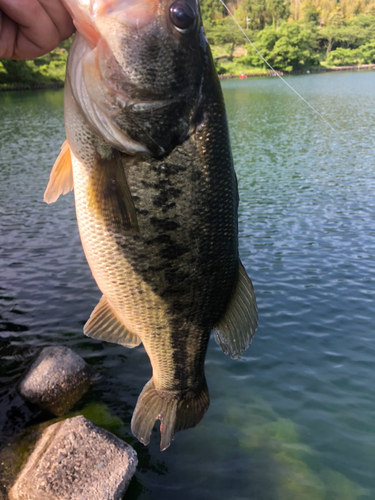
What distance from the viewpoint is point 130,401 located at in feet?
20.7

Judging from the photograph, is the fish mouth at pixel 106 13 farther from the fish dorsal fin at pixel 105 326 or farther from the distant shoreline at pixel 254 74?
the distant shoreline at pixel 254 74

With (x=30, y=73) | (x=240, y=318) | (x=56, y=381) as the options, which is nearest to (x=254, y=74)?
(x=30, y=73)

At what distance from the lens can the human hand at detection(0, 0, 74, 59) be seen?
1.85 m

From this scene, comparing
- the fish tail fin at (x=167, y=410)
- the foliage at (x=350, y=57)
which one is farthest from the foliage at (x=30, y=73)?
the foliage at (x=350, y=57)

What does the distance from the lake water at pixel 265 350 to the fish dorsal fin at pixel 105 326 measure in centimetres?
336

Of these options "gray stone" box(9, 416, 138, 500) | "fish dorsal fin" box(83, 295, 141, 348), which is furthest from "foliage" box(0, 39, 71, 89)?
"fish dorsal fin" box(83, 295, 141, 348)

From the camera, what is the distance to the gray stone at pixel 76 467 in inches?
166

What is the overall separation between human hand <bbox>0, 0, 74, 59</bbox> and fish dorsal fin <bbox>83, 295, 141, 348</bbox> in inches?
52.7

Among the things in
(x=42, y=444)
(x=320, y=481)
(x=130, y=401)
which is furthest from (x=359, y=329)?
(x=42, y=444)

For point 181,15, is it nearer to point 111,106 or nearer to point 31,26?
point 111,106

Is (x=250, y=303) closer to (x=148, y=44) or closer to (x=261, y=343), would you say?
(x=148, y=44)

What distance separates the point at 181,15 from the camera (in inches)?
70.1

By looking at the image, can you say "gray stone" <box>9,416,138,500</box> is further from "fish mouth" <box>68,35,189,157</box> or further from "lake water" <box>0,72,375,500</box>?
"fish mouth" <box>68,35,189,157</box>

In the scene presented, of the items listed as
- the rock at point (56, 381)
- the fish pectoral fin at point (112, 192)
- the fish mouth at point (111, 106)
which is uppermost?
the fish mouth at point (111, 106)
